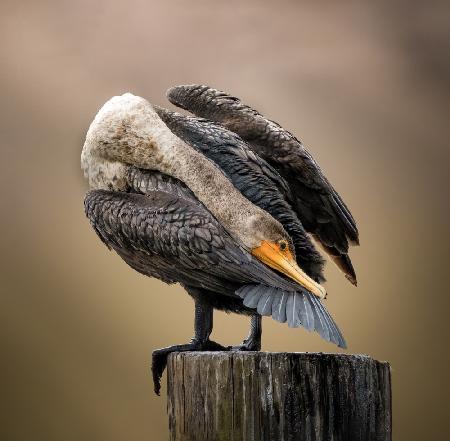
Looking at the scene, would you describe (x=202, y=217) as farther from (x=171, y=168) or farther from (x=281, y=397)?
(x=281, y=397)

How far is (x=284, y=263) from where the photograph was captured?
2510 mm

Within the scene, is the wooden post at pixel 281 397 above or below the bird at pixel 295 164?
below

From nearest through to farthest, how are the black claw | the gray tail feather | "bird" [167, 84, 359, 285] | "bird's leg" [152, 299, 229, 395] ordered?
the gray tail feather → "bird's leg" [152, 299, 229, 395] → the black claw → "bird" [167, 84, 359, 285]

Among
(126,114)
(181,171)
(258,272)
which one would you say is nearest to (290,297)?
(258,272)

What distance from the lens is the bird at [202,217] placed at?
2496 mm

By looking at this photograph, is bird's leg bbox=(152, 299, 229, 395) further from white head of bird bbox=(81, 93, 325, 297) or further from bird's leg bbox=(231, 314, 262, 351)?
white head of bird bbox=(81, 93, 325, 297)

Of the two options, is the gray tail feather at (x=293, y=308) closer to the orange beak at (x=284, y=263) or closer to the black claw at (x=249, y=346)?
the orange beak at (x=284, y=263)

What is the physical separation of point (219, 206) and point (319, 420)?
680 mm

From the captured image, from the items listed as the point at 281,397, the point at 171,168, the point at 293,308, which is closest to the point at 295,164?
the point at 171,168

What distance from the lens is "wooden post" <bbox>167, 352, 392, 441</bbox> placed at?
2387 mm

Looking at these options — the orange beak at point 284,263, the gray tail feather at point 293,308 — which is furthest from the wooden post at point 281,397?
the orange beak at point 284,263

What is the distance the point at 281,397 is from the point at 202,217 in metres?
0.55

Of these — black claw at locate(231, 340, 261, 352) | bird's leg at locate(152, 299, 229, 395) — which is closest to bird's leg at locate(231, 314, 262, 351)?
black claw at locate(231, 340, 261, 352)

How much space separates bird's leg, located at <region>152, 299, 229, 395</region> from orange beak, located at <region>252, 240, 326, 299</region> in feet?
0.92
